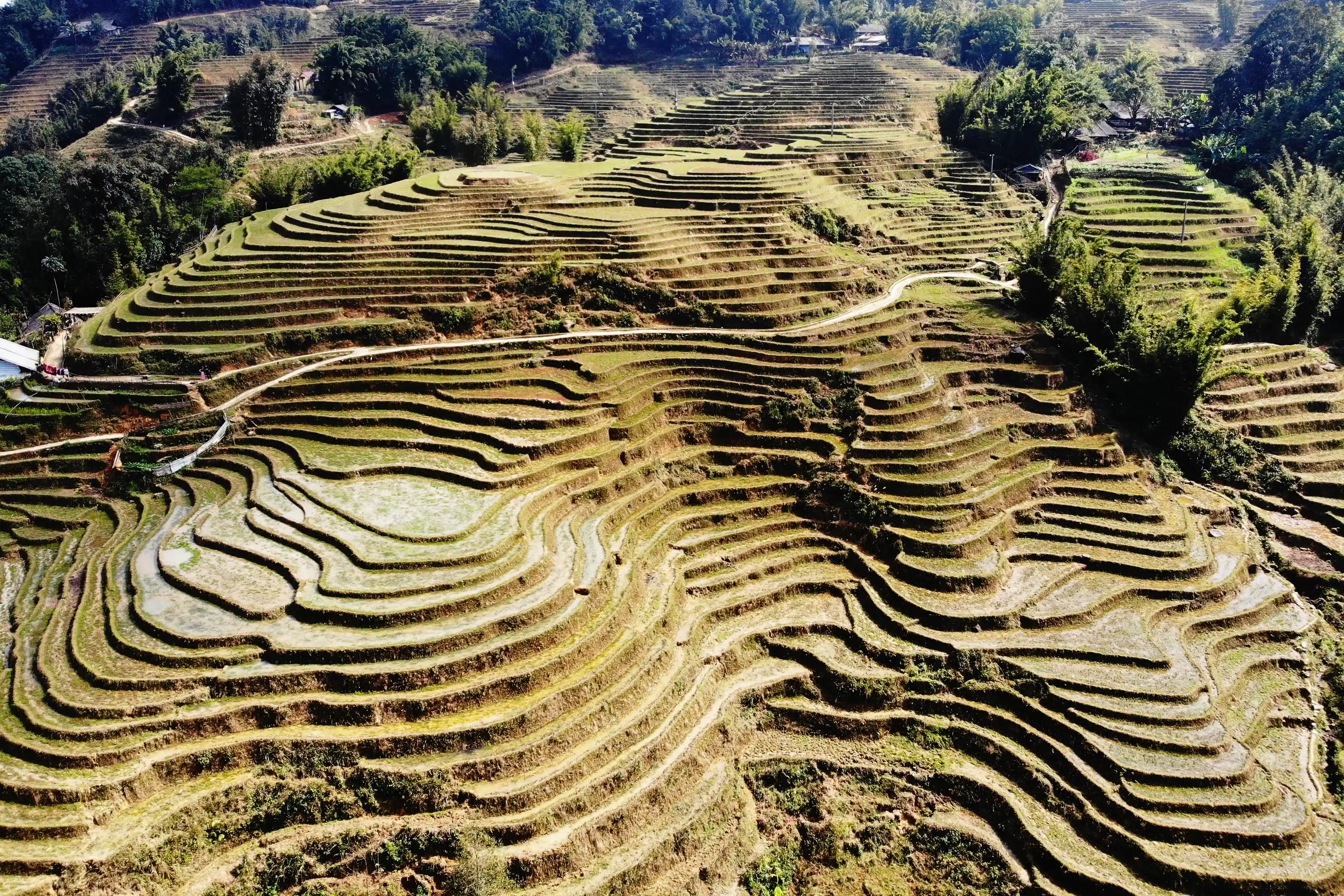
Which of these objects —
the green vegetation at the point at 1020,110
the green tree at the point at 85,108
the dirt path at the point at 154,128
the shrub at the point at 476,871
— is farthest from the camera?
the green tree at the point at 85,108

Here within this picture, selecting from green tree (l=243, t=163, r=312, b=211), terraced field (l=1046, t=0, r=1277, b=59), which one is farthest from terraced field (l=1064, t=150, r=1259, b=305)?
green tree (l=243, t=163, r=312, b=211)

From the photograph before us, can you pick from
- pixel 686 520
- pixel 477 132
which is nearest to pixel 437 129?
pixel 477 132

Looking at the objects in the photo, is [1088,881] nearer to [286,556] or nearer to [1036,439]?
[1036,439]

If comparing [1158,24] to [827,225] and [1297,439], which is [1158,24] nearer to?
[827,225]

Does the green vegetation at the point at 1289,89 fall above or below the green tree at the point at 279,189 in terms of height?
above

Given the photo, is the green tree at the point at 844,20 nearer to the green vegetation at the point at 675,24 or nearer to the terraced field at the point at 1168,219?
the green vegetation at the point at 675,24

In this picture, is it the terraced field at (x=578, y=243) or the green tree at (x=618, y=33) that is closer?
the terraced field at (x=578, y=243)

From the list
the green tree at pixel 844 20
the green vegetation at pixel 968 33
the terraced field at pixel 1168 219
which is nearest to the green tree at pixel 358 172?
the terraced field at pixel 1168 219

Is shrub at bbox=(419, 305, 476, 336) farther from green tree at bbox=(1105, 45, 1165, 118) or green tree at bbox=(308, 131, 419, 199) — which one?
green tree at bbox=(1105, 45, 1165, 118)
